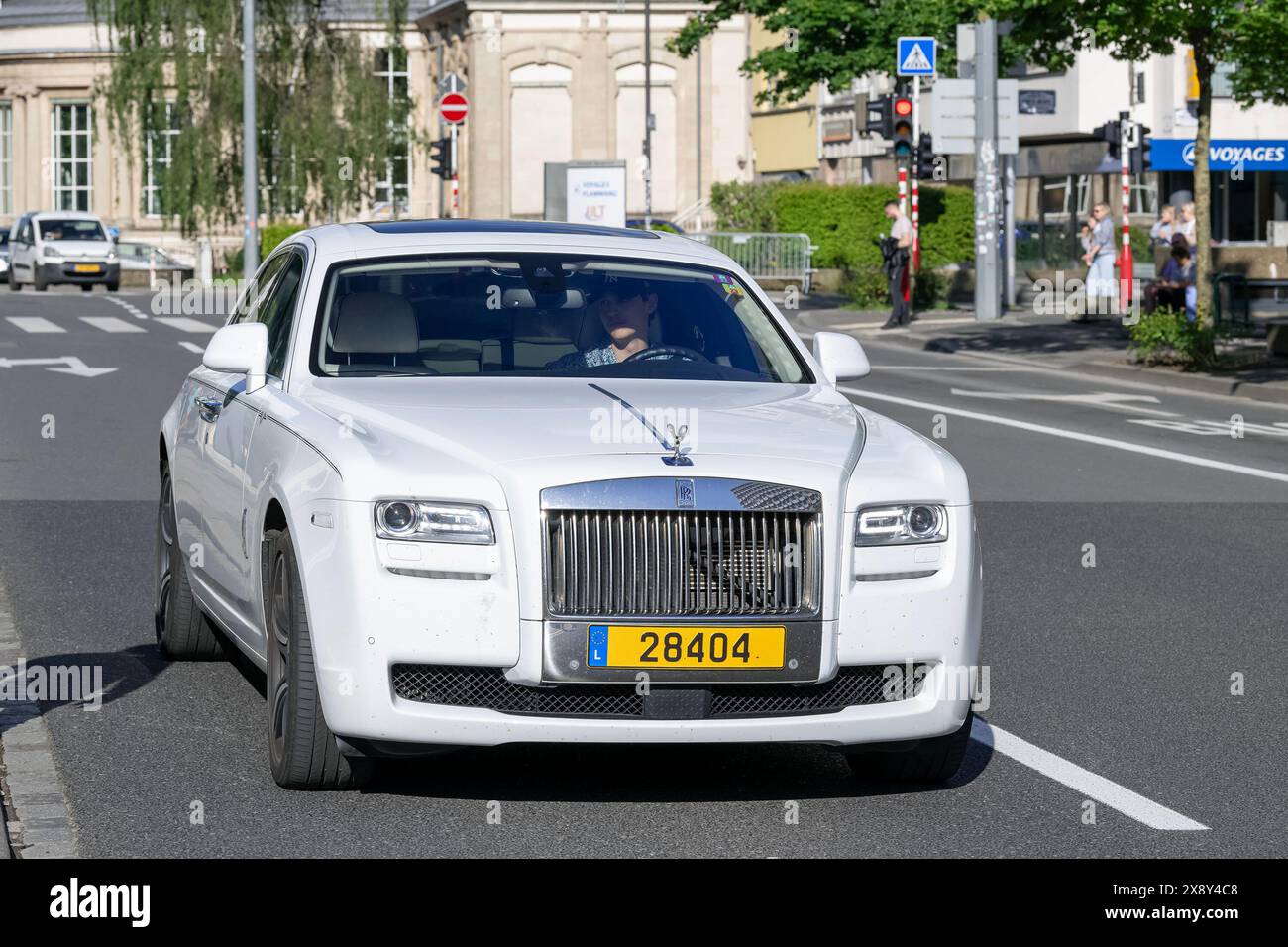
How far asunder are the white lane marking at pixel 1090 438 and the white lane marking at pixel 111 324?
14062 millimetres

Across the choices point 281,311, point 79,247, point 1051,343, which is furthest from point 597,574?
point 79,247

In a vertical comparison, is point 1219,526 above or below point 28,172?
below

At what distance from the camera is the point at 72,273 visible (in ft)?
173

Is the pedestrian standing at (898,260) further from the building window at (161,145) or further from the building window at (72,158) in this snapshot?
the building window at (72,158)

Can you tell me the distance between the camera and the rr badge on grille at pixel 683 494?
5.96m

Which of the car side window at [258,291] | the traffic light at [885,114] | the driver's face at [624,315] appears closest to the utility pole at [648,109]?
the traffic light at [885,114]

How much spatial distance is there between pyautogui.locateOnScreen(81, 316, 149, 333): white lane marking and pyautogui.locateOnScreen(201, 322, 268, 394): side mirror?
2652cm

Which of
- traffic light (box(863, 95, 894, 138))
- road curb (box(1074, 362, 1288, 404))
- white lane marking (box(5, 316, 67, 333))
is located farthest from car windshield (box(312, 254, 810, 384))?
traffic light (box(863, 95, 894, 138))

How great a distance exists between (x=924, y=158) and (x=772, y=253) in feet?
40.3

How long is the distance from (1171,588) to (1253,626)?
1020 millimetres

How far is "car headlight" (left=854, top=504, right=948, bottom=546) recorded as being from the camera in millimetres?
6145

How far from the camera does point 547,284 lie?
298 inches
